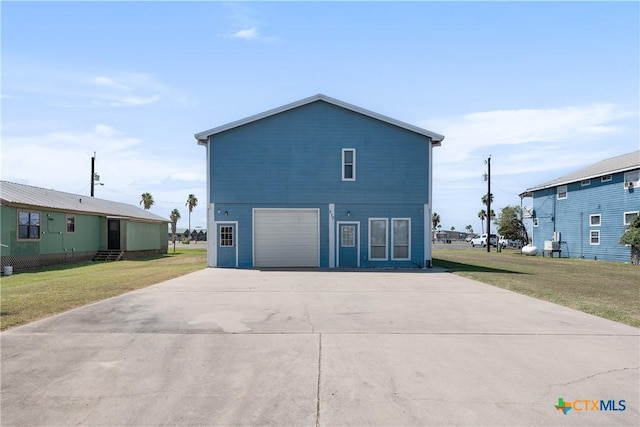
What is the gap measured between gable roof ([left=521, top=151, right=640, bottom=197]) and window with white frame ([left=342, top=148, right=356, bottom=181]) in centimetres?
1980

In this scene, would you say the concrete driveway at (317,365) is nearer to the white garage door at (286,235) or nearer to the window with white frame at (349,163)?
the white garage door at (286,235)

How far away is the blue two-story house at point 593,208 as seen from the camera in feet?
88.6

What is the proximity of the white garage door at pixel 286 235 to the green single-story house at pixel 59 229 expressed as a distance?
444 inches

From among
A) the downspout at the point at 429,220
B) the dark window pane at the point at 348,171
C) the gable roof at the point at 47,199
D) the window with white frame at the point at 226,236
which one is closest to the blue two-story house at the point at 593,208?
the downspout at the point at 429,220

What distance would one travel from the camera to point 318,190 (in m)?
19.3

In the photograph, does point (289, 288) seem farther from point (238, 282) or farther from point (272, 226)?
point (272, 226)

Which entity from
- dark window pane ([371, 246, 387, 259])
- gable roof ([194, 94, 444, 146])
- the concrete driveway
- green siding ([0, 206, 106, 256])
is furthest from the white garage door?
green siding ([0, 206, 106, 256])

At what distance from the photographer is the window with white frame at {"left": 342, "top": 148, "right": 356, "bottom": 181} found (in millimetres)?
19359

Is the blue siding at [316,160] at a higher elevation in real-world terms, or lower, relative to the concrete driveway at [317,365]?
higher

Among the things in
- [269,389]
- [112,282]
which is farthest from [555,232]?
[269,389]

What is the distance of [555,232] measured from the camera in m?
34.4

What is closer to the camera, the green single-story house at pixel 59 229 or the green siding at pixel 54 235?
the green siding at pixel 54 235

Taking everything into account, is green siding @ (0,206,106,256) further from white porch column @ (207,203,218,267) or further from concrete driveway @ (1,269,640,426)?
concrete driveway @ (1,269,640,426)

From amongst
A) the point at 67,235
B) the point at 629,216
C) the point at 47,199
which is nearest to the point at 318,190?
the point at 67,235
